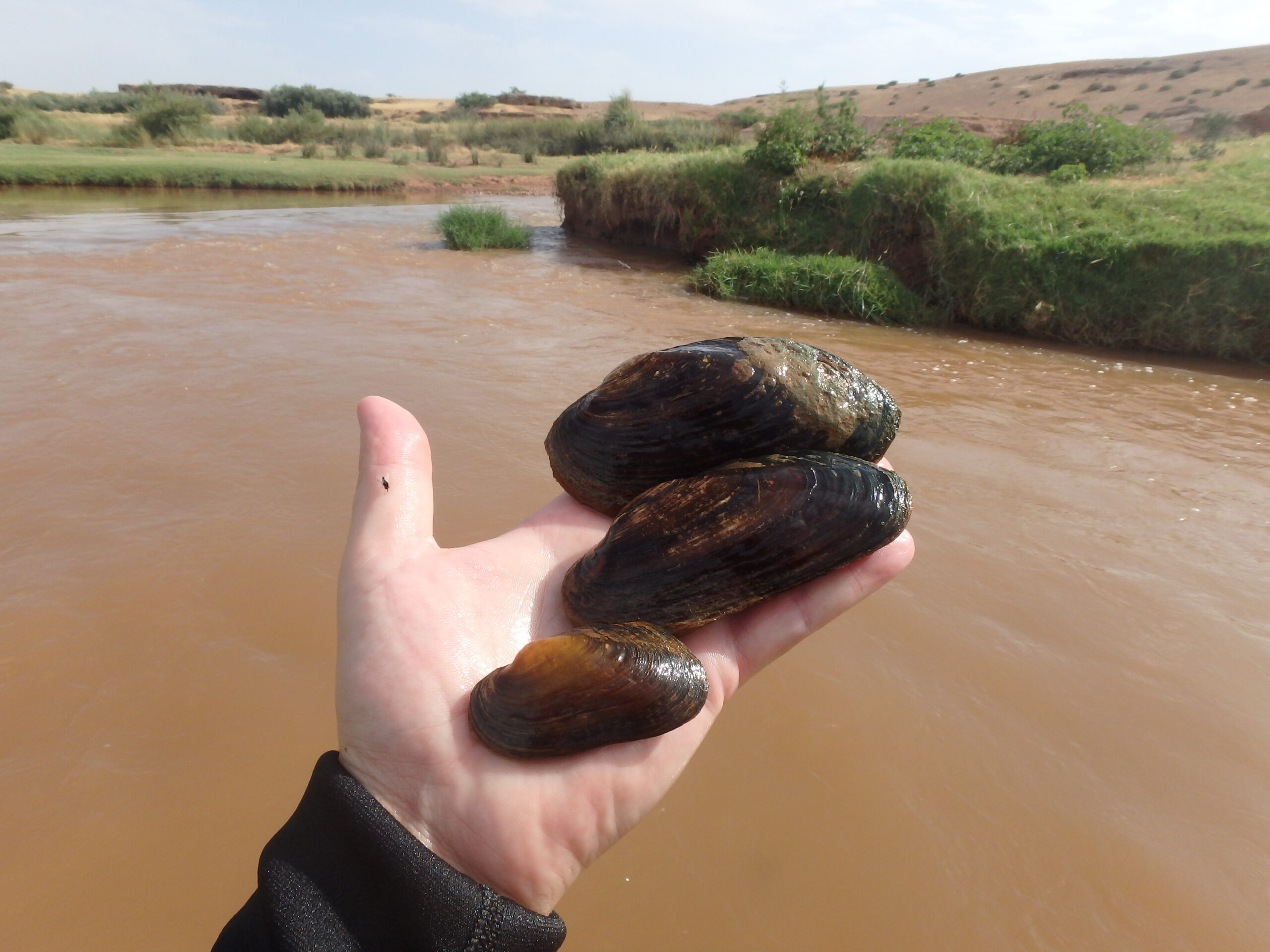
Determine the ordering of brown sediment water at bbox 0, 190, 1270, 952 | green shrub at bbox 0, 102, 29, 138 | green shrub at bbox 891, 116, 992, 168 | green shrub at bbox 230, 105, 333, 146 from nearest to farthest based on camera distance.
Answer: brown sediment water at bbox 0, 190, 1270, 952
green shrub at bbox 891, 116, 992, 168
green shrub at bbox 0, 102, 29, 138
green shrub at bbox 230, 105, 333, 146

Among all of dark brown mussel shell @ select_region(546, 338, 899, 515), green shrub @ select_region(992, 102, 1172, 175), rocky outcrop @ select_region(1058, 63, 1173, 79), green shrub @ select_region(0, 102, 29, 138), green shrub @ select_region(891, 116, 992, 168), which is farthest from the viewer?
rocky outcrop @ select_region(1058, 63, 1173, 79)

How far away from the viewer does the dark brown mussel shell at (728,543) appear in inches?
90.1

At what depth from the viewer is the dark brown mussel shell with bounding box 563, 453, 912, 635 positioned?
229cm

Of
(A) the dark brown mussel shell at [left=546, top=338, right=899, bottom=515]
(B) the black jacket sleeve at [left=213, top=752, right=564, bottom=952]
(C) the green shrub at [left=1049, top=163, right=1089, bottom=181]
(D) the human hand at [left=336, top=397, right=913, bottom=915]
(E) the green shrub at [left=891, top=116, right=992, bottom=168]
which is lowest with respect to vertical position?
(B) the black jacket sleeve at [left=213, top=752, right=564, bottom=952]

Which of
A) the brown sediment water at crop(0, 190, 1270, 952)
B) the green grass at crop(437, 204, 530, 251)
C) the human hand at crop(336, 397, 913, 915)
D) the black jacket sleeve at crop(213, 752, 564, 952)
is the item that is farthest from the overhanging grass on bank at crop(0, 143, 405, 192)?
the black jacket sleeve at crop(213, 752, 564, 952)

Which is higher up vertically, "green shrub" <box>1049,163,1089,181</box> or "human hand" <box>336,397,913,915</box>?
"green shrub" <box>1049,163,1089,181</box>

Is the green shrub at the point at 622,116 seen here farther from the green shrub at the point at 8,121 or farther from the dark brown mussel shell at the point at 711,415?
the dark brown mussel shell at the point at 711,415

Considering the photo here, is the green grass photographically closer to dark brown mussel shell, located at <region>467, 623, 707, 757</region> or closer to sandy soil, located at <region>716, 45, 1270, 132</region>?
dark brown mussel shell, located at <region>467, 623, 707, 757</region>

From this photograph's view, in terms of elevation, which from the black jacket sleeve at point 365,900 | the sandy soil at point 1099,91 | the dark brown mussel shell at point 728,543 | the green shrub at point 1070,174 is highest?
the sandy soil at point 1099,91

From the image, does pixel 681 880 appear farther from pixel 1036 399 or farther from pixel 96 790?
pixel 1036 399

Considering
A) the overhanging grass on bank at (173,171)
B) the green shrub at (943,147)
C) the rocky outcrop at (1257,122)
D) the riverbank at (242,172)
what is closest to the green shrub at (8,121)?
the riverbank at (242,172)

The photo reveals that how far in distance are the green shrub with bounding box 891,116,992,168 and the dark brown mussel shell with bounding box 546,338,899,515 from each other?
1435 cm

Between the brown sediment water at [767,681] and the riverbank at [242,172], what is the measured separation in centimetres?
2341

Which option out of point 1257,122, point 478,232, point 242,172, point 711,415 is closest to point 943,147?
point 478,232
